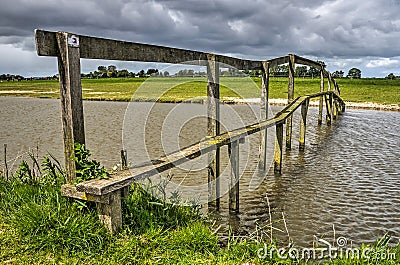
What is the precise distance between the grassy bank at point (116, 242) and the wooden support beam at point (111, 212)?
0.22 feet

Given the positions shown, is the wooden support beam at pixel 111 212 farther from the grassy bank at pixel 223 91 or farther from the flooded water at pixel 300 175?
the flooded water at pixel 300 175

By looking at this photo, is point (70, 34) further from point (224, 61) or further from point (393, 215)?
point (393, 215)

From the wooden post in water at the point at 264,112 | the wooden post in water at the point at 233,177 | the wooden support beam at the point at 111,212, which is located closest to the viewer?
the wooden support beam at the point at 111,212

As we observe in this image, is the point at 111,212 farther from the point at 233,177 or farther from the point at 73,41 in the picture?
the point at 233,177

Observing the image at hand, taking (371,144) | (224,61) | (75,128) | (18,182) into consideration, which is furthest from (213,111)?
(371,144)

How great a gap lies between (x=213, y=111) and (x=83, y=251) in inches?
116

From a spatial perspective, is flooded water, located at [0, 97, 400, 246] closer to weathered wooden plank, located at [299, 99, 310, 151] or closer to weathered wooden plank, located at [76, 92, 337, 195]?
weathered wooden plank, located at [299, 99, 310, 151]

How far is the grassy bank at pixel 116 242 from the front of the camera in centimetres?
353

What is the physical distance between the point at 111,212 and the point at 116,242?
29 centimetres

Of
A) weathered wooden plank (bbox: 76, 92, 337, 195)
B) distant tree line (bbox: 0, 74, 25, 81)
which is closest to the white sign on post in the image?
weathered wooden plank (bbox: 76, 92, 337, 195)

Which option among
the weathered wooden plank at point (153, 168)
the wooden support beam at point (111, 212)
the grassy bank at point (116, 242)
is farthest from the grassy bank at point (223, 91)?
the grassy bank at point (116, 242)

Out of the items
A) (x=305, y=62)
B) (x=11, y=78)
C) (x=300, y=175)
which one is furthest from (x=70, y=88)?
(x=11, y=78)

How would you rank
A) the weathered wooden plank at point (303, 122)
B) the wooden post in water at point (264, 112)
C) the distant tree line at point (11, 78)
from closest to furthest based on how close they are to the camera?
the wooden post in water at point (264, 112) → the weathered wooden plank at point (303, 122) → the distant tree line at point (11, 78)

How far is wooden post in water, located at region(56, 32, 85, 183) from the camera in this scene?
355cm
